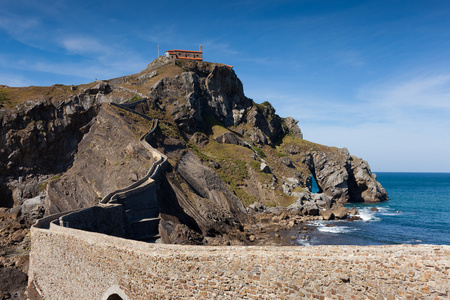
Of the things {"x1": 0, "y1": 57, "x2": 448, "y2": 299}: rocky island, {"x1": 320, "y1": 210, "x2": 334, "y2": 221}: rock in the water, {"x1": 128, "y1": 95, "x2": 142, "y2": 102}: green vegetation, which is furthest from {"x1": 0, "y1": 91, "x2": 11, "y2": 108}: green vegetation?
{"x1": 320, "y1": 210, "x2": 334, "y2": 221}: rock in the water

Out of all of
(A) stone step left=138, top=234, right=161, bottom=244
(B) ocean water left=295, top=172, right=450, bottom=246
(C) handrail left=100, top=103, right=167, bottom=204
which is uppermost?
(C) handrail left=100, top=103, right=167, bottom=204

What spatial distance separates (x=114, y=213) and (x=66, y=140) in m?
42.5

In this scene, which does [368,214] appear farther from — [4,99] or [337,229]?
[4,99]

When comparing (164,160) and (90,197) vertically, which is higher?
(164,160)

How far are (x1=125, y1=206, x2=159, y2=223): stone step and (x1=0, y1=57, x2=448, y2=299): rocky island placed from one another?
13 cm

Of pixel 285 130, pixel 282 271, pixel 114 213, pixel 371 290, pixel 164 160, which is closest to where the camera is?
pixel 371 290

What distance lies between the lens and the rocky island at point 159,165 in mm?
36219

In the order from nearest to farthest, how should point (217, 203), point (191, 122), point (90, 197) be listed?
point (90, 197), point (217, 203), point (191, 122)

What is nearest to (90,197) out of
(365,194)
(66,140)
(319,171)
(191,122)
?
(66,140)

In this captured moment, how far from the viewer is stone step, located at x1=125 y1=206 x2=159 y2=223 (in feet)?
114

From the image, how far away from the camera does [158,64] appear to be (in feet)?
287

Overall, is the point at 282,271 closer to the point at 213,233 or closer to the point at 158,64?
the point at 213,233

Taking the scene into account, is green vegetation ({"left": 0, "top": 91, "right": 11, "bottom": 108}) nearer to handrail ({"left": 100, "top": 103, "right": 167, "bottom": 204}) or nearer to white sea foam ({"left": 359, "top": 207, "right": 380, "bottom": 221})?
handrail ({"left": 100, "top": 103, "right": 167, "bottom": 204})

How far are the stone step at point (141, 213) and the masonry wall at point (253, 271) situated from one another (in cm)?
1782
